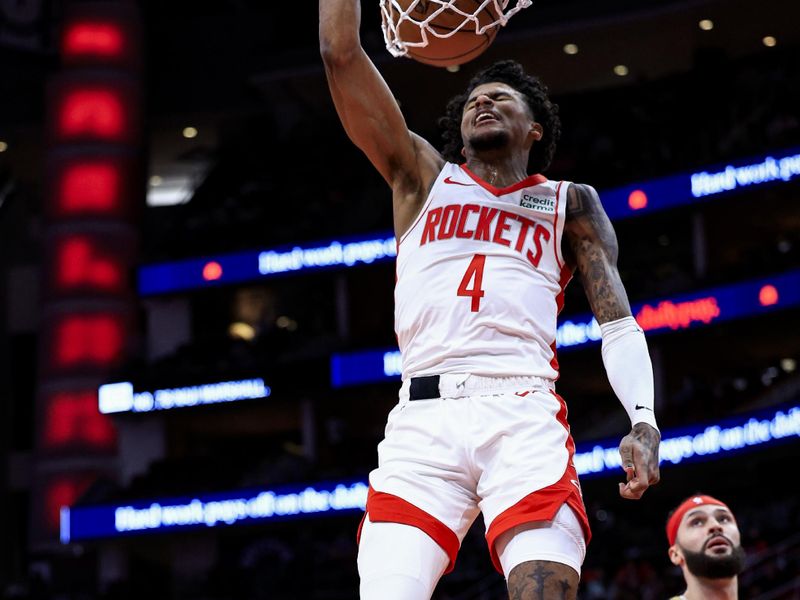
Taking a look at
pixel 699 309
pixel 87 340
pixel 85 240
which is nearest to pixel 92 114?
pixel 85 240

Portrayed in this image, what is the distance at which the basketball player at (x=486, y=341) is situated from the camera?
3707 millimetres

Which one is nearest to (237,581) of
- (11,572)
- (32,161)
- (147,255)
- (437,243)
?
(147,255)

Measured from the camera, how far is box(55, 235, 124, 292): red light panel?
28.5 meters

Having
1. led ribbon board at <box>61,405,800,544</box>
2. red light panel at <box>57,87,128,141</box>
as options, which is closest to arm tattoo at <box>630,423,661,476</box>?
led ribbon board at <box>61,405,800,544</box>

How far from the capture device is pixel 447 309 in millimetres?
3990

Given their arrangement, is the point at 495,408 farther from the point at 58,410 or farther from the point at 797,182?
the point at 58,410

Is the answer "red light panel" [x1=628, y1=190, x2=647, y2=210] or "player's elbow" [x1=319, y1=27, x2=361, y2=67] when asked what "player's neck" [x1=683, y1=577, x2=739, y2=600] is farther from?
"red light panel" [x1=628, y1=190, x2=647, y2=210]

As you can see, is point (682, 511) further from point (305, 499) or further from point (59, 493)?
point (59, 493)

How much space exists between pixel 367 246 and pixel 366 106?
21.2 m

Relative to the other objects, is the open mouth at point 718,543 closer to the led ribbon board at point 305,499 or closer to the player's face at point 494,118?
the player's face at point 494,118

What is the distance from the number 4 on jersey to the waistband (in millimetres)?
218

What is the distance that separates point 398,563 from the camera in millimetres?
3691

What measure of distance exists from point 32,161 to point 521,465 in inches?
1227

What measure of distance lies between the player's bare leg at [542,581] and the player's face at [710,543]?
108 inches
